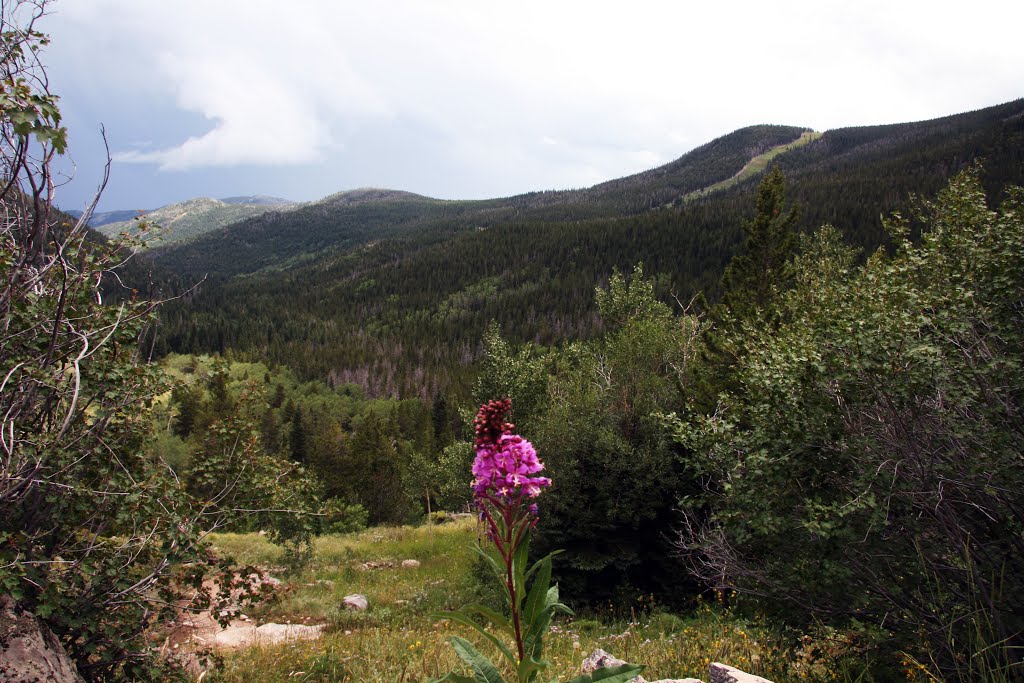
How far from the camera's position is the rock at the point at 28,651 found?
4.41m

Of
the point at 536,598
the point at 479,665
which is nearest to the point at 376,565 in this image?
the point at 479,665

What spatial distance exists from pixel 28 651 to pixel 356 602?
10470 mm

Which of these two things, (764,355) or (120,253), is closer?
(120,253)

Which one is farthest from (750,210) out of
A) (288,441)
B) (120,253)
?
(120,253)

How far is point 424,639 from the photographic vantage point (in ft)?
28.2

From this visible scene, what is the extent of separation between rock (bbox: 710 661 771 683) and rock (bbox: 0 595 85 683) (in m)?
6.34

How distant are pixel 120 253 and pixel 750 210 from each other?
186495 millimetres

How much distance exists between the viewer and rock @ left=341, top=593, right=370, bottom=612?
13719 millimetres

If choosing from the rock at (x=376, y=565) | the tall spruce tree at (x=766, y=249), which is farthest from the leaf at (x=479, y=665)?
the tall spruce tree at (x=766, y=249)

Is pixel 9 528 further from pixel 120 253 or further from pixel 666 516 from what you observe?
pixel 666 516

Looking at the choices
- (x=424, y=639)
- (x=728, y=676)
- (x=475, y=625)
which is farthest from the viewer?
(x=424, y=639)

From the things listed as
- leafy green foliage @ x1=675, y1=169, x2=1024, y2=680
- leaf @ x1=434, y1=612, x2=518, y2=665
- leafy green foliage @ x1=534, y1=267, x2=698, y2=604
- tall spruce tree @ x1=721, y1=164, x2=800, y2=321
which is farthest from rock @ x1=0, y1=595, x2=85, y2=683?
tall spruce tree @ x1=721, y1=164, x2=800, y2=321

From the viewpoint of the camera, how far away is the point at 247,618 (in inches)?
511

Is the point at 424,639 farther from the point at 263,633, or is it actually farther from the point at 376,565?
the point at 376,565
